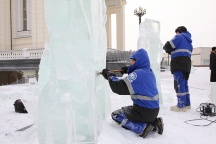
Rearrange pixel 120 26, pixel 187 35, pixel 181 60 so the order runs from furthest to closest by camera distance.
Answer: pixel 120 26 → pixel 187 35 → pixel 181 60

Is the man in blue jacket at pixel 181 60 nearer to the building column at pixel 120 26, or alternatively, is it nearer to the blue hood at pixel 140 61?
the blue hood at pixel 140 61

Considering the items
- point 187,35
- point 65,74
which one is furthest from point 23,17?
point 65,74

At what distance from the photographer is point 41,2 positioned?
1692 centimetres

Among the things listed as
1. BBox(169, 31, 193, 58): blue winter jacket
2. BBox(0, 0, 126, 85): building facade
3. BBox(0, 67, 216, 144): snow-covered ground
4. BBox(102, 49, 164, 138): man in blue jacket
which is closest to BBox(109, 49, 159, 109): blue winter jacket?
BBox(102, 49, 164, 138): man in blue jacket

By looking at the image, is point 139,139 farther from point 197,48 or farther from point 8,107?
point 197,48

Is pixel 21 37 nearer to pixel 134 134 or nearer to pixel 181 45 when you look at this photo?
pixel 181 45

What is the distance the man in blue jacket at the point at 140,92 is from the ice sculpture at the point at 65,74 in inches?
24.7

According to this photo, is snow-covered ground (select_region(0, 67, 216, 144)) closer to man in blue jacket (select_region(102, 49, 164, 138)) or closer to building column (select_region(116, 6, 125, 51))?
man in blue jacket (select_region(102, 49, 164, 138))

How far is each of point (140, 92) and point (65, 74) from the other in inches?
49.2

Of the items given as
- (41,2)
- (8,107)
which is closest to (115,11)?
(41,2)

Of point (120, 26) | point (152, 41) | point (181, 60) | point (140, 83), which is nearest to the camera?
point (140, 83)

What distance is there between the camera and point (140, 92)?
3.64 meters

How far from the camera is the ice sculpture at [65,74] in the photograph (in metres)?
2.75

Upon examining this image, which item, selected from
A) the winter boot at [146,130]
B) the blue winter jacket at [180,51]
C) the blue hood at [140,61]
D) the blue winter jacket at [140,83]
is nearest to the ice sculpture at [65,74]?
the blue winter jacket at [140,83]
